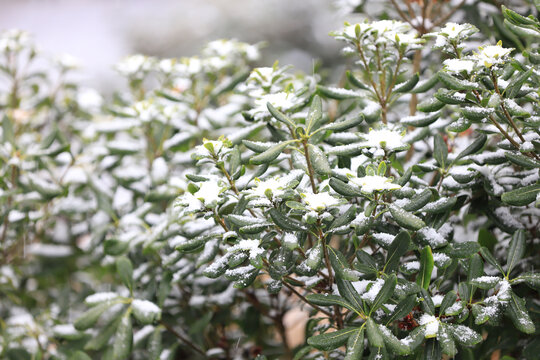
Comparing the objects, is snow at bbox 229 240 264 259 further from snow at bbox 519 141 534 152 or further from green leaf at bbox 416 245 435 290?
snow at bbox 519 141 534 152

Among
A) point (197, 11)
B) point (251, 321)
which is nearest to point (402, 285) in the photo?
point (251, 321)

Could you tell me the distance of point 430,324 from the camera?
97 cm

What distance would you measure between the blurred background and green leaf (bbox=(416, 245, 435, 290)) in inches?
98.3

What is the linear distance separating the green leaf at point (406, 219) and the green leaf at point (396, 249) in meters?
0.07

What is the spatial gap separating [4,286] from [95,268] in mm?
341

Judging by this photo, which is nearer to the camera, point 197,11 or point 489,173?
point 489,173

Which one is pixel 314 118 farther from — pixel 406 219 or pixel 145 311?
pixel 145 311

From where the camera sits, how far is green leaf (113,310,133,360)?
1320 millimetres

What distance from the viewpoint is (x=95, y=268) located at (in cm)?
213

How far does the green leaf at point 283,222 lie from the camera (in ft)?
3.25

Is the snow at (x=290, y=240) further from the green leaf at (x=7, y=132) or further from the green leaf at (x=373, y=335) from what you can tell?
the green leaf at (x=7, y=132)

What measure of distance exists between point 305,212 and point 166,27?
181 inches

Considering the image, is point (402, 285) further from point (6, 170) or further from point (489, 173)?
point (6, 170)

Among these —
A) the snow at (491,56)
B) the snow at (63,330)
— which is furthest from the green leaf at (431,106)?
the snow at (63,330)
